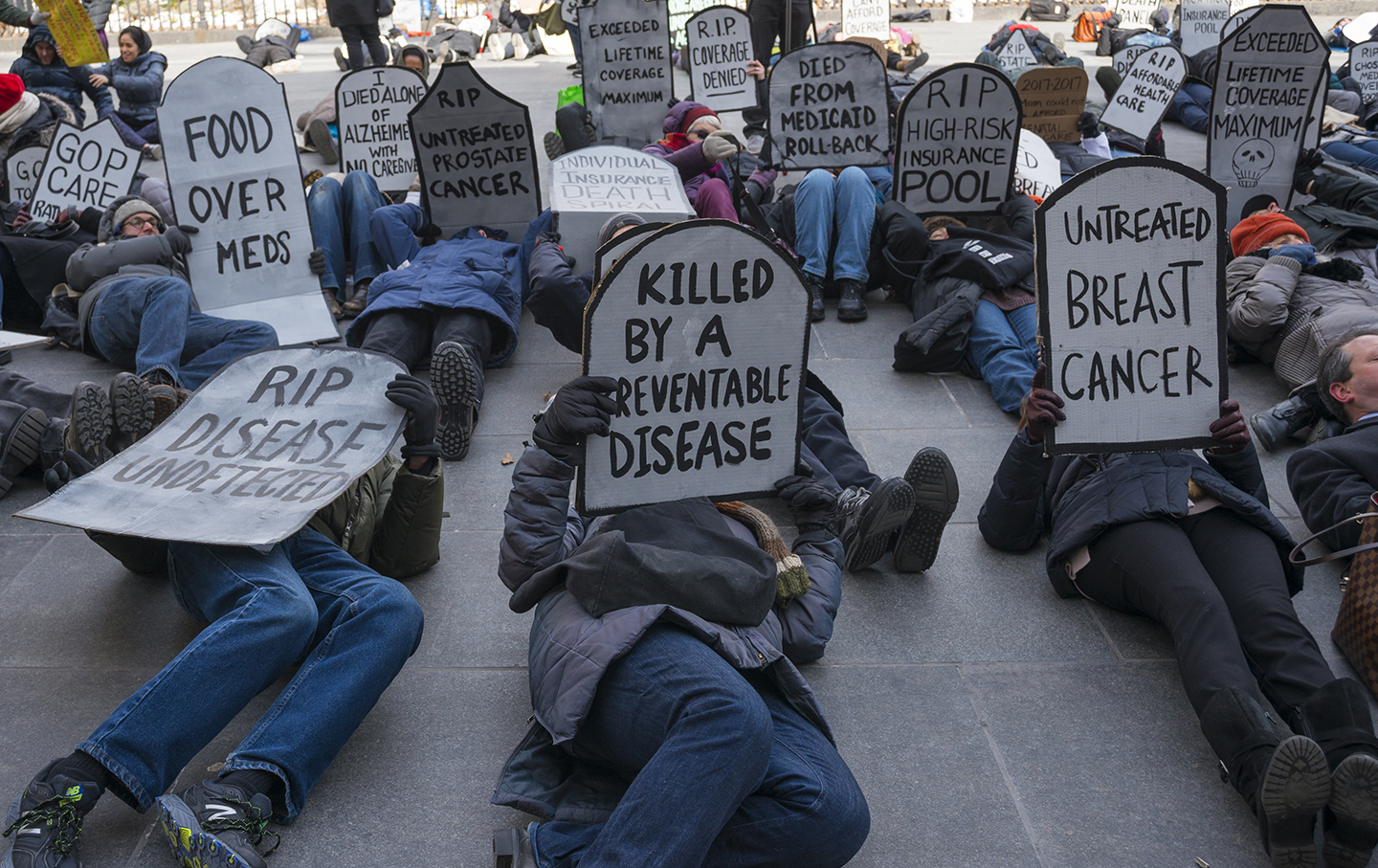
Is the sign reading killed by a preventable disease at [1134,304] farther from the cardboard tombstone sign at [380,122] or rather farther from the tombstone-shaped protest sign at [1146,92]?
the tombstone-shaped protest sign at [1146,92]

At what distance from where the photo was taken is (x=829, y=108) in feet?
22.7

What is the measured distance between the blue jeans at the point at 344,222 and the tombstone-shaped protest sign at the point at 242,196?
0.54 metres

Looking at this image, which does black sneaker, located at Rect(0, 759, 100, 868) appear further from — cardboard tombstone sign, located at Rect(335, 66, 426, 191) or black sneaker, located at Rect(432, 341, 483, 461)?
cardboard tombstone sign, located at Rect(335, 66, 426, 191)

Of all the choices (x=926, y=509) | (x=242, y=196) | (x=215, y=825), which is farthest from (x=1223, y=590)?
(x=242, y=196)

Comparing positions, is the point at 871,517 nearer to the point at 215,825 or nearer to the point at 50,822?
the point at 215,825

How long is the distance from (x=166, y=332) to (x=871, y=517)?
11.2 feet

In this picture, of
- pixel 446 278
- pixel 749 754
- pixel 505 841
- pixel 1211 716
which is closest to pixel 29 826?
pixel 505 841

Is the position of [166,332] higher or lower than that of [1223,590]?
higher

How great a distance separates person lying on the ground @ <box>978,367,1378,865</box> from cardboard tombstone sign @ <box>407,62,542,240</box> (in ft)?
11.9

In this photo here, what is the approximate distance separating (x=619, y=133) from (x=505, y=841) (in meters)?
7.03

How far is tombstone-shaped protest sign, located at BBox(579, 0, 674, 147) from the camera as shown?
823cm

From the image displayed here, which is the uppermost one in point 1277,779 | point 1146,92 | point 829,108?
point 829,108

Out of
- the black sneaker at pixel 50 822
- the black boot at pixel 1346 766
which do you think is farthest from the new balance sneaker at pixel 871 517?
the black sneaker at pixel 50 822

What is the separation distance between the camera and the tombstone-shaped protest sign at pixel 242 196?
526 centimetres
